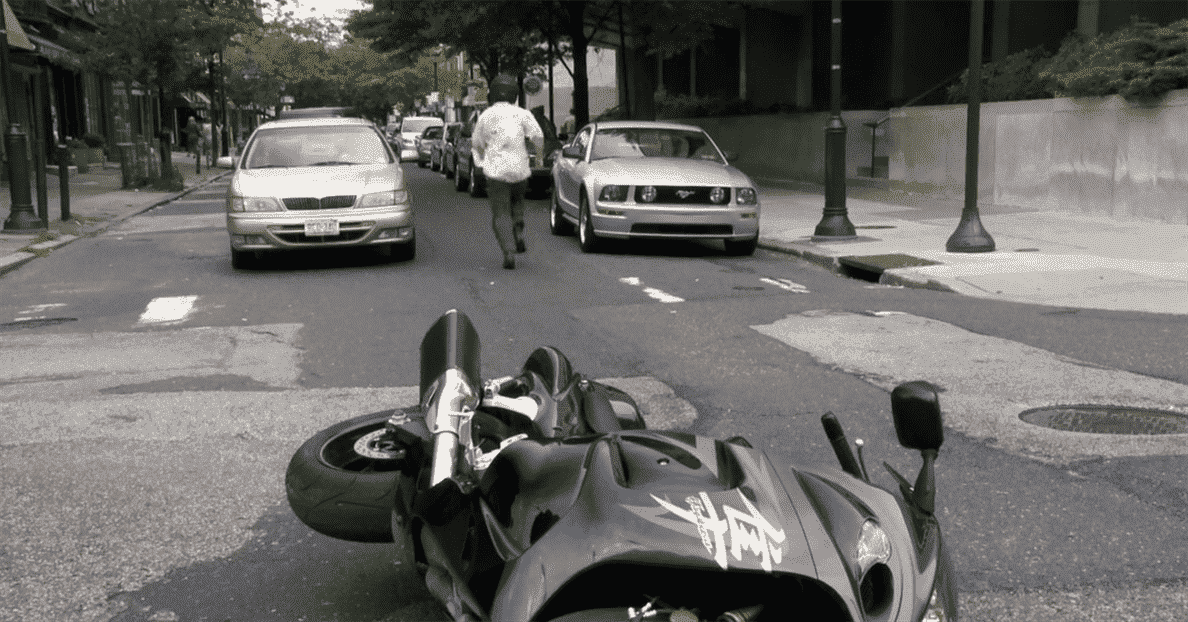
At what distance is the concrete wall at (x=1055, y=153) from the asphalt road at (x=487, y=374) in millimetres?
5639

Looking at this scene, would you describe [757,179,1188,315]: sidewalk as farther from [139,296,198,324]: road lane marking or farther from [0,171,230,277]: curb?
[0,171,230,277]: curb

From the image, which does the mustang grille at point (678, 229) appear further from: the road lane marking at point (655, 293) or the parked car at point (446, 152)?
the parked car at point (446, 152)

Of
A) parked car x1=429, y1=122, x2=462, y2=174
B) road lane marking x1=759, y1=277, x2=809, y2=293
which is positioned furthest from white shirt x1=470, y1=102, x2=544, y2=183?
parked car x1=429, y1=122, x2=462, y2=174

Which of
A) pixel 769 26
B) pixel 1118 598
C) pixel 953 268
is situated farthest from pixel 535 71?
pixel 1118 598

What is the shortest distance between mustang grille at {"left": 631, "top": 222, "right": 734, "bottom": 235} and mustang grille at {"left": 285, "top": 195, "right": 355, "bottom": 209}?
3313 millimetres

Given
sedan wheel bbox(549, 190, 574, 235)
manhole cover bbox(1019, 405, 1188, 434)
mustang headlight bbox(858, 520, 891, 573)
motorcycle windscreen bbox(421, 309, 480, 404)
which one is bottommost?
manhole cover bbox(1019, 405, 1188, 434)

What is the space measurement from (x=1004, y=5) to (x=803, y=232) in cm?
900

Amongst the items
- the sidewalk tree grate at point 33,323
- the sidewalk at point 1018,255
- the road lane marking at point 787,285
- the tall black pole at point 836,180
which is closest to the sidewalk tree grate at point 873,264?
the sidewalk at point 1018,255

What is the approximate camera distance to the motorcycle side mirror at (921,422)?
2.36m

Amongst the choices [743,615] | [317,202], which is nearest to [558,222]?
[317,202]

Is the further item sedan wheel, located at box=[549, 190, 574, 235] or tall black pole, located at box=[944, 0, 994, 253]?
sedan wheel, located at box=[549, 190, 574, 235]

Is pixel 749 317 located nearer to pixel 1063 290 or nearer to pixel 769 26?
pixel 1063 290

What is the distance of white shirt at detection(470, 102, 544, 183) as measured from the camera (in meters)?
12.6

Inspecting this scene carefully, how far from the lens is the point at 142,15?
1152 inches
